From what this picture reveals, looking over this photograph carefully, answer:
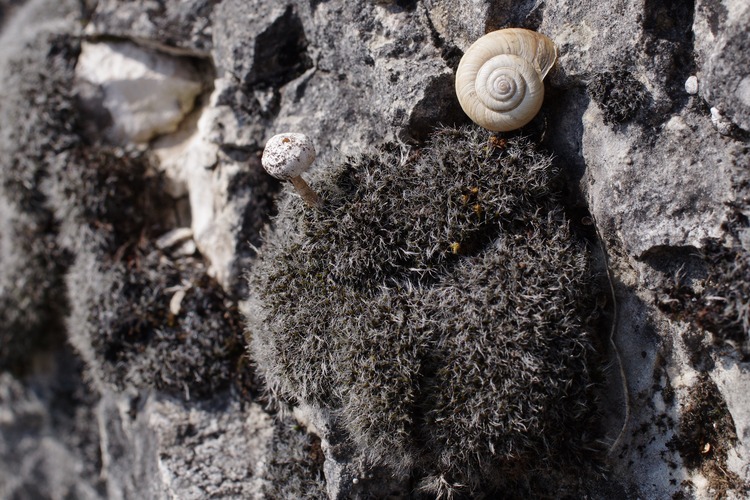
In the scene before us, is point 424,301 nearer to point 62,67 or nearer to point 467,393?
point 467,393

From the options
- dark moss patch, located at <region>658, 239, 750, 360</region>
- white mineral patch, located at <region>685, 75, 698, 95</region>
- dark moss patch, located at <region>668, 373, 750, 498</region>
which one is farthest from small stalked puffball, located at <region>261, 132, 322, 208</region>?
dark moss patch, located at <region>668, 373, 750, 498</region>

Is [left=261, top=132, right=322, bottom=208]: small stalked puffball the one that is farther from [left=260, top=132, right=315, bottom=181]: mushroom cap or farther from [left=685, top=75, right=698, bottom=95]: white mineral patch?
[left=685, top=75, right=698, bottom=95]: white mineral patch

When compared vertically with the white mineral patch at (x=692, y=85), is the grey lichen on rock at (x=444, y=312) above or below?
below

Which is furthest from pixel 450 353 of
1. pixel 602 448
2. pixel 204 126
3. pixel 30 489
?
pixel 30 489

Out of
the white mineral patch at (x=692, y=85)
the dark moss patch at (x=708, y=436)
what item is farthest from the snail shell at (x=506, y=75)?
the dark moss patch at (x=708, y=436)

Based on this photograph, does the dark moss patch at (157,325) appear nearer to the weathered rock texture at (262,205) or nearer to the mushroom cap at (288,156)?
the weathered rock texture at (262,205)
